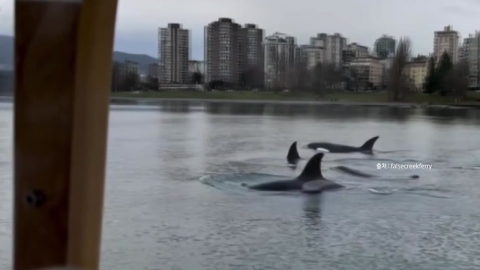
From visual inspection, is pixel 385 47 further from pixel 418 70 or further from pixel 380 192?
pixel 380 192

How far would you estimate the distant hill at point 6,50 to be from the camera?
2.33 feet

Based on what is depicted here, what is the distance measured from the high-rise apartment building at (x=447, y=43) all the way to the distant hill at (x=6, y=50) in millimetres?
11977

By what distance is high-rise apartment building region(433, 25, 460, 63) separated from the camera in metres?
12.3

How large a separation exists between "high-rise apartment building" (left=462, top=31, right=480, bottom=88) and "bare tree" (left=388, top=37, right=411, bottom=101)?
2.76 meters

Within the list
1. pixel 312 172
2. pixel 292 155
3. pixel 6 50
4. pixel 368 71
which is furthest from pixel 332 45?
pixel 6 50

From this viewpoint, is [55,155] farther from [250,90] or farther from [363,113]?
[363,113]

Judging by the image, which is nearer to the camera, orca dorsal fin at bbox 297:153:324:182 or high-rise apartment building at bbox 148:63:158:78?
orca dorsal fin at bbox 297:153:324:182

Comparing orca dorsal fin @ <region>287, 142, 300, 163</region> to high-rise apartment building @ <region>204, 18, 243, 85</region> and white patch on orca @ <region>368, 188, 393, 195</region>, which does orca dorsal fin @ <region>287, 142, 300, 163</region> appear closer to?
white patch on orca @ <region>368, 188, 393, 195</region>

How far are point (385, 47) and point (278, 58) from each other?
2.85 m

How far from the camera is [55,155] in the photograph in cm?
69

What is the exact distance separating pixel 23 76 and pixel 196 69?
32.9ft

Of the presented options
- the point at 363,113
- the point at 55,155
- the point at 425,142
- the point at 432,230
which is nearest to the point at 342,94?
the point at 363,113

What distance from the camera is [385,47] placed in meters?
16.4

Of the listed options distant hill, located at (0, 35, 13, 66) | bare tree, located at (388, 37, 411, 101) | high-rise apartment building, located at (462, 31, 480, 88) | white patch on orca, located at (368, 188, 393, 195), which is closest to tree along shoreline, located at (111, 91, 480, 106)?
bare tree, located at (388, 37, 411, 101)
